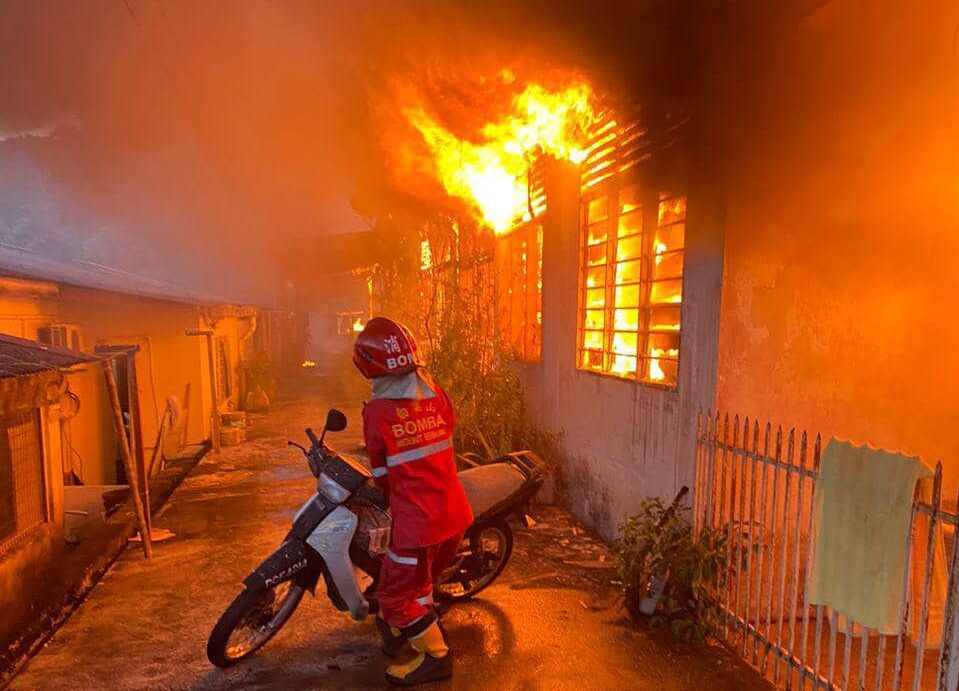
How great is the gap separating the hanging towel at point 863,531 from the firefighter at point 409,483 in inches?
82.0

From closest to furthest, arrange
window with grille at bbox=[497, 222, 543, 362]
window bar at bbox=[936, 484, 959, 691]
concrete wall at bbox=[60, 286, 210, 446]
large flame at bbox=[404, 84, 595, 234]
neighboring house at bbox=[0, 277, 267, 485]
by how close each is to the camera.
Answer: window bar at bbox=[936, 484, 959, 691]
large flame at bbox=[404, 84, 595, 234]
neighboring house at bbox=[0, 277, 267, 485]
window with grille at bbox=[497, 222, 543, 362]
concrete wall at bbox=[60, 286, 210, 446]

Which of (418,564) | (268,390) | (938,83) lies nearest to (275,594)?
(418,564)

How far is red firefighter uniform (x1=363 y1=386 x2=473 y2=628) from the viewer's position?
3.34 metres

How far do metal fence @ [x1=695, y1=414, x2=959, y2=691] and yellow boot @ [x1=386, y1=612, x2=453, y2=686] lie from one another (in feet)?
6.50

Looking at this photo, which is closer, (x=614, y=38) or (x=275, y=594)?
(x=275, y=594)

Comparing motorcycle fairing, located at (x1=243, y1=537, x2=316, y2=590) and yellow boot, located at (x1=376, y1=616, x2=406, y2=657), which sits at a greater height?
motorcycle fairing, located at (x1=243, y1=537, x2=316, y2=590)

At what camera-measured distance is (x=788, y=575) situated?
4.38m

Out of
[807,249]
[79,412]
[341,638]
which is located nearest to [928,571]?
[807,249]

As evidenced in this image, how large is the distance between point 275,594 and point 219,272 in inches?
1593

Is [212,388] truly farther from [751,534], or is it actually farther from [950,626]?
[950,626]

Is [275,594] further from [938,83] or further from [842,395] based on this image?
[938,83]

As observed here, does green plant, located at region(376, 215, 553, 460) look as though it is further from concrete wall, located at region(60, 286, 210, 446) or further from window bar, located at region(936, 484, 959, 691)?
window bar, located at region(936, 484, 959, 691)

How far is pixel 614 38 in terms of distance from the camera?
5.04 m

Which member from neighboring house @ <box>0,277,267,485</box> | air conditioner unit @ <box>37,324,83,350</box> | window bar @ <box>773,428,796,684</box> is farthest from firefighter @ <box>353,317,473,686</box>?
air conditioner unit @ <box>37,324,83,350</box>
